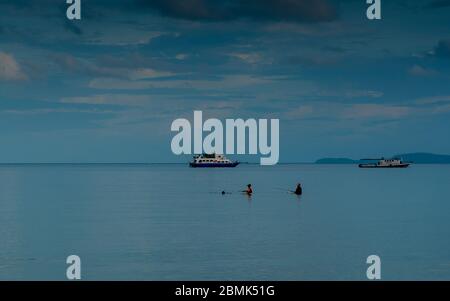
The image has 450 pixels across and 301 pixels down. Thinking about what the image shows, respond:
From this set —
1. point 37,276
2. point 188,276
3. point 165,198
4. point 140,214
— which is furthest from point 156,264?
point 165,198

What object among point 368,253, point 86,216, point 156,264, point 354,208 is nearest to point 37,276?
point 156,264

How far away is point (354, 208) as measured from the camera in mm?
71125

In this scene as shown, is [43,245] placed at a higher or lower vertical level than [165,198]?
lower

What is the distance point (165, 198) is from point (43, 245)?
154 feet

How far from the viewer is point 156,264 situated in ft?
114

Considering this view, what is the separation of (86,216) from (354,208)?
28276 millimetres

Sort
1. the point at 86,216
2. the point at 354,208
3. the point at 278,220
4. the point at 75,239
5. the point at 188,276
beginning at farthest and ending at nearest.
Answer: the point at 354,208 < the point at 86,216 < the point at 278,220 < the point at 75,239 < the point at 188,276

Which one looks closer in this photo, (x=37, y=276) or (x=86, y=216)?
(x=37, y=276)

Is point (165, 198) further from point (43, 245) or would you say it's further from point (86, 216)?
point (43, 245)
